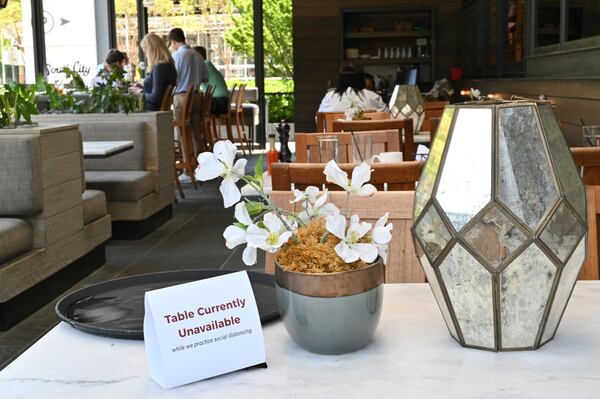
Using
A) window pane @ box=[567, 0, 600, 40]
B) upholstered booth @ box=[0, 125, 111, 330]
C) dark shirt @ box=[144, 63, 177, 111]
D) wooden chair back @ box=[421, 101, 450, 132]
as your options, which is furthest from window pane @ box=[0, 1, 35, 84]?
window pane @ box=[567, 0, 600, 40]

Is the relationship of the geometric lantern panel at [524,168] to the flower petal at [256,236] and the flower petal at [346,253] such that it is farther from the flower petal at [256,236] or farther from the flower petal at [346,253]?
the flower petal at [256,236]

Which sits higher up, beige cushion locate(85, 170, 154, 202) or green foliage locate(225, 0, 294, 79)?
green foliage locate(225, 0, 294, 79)

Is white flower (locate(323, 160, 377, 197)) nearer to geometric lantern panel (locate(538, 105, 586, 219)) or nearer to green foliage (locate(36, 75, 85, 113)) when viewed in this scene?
geometric lantern panel (locate(538, 105, 586, 219))

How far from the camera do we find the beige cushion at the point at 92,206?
5.28 meters

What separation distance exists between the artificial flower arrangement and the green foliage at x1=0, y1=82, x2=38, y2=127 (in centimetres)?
397

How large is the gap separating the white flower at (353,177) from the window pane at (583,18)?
4.20 meters

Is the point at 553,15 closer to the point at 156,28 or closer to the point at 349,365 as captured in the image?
the point at 349,365

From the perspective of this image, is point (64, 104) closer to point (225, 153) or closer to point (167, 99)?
point (167, 99)

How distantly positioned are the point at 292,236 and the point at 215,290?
0.43 ft

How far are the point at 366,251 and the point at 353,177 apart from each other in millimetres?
124

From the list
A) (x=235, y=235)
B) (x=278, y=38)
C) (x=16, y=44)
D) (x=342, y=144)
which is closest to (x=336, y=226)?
(x=235, y=235)

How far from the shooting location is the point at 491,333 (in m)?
1.12

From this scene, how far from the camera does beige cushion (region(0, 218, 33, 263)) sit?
4078mm

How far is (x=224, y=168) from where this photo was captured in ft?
3.81
